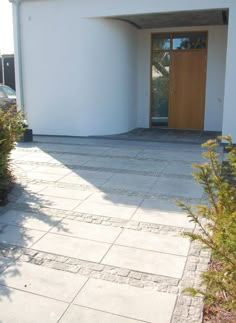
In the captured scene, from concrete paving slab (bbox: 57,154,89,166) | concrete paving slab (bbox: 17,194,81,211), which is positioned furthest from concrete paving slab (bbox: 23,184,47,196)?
concrete paving slab (bbox: 57,154,89,166)

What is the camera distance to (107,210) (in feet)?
14.3

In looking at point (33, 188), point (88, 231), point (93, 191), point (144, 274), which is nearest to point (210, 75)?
point (93, 191)

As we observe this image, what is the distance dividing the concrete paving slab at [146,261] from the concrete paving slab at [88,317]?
0.63 meters

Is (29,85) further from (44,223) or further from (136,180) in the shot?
(44,223)

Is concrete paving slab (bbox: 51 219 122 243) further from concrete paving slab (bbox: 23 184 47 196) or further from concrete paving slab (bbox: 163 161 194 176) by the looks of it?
concrete paving slab (bbox: 163 161 194 176)

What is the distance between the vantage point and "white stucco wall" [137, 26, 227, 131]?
9664 millimetres

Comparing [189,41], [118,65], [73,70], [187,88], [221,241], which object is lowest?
[221,241]

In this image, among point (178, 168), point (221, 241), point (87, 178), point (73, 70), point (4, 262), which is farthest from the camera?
point (73, 70)

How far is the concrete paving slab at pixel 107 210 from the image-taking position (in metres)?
4.19

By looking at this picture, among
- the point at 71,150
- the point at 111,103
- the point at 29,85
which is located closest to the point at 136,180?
the point at 71,150

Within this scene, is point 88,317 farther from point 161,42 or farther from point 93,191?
point 161,42

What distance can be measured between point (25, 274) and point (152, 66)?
28.1 feet

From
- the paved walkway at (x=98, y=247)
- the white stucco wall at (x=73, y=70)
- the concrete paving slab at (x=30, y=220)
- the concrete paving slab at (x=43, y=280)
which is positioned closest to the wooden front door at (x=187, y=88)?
the white stucco wall at (x=73, y=70)

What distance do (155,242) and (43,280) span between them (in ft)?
3.81
